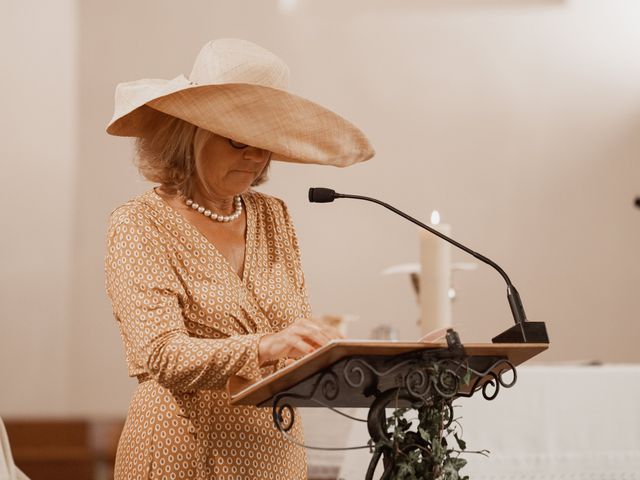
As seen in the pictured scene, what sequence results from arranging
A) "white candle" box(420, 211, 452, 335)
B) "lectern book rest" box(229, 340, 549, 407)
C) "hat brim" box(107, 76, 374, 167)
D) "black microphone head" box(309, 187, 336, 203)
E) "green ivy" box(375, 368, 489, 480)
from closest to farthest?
"lectern book rest" box(229, 340, 549, 407) < "green ivy" box(375, 368, 489, 480) < "black microphone head" box(309, 187, 336, 203) < "hat brim" box(107, 76, 374, 167) < "white candle" box(420, 211, 452, 335)

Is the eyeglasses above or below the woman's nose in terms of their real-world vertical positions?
above

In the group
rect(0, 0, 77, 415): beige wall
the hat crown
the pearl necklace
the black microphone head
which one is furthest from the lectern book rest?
rect(0, 0, 77, 415): beige wall

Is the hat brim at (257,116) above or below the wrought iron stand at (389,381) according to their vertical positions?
above

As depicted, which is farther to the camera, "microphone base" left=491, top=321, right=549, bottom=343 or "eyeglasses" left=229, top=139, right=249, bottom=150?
"eyeglasses" left=229, top=139, right=249, bottom=150

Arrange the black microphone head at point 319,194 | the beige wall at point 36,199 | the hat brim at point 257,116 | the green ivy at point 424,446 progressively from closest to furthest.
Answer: the green ivy at point 424,446
the black microphone head at point 319,194
the hat brim at point 257,116
the beige wall at point 36,199

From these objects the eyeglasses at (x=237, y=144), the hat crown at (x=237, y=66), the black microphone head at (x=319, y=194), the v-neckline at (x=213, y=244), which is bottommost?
the v-neckline at (x=213, y=244)

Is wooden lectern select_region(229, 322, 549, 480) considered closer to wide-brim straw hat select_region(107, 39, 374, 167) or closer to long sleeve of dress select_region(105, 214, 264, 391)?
long sleeve of dress select_region(105, 214, 264, 391)

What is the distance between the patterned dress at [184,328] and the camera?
179 centimetres

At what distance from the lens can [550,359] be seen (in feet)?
15.9

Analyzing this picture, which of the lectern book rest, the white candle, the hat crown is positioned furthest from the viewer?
the white candle

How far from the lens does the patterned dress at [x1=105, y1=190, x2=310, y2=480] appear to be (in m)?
1.79

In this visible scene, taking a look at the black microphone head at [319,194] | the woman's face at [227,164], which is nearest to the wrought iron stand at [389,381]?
the black microphone head at [319,194]

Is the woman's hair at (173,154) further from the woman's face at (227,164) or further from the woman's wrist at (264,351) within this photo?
the woman's wrist at (264,351)

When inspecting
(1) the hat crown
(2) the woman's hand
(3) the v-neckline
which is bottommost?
(2) the woman's hand
